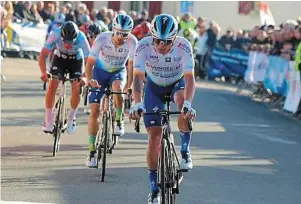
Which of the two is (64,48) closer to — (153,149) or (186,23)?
(153,149)

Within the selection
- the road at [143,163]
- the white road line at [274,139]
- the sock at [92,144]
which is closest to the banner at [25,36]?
the road at [143,163]

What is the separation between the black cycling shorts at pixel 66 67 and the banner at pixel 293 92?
759 centimetres

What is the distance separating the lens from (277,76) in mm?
22797

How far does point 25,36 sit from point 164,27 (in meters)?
24.6

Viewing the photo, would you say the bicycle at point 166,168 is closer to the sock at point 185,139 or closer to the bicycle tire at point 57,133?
the sock at point 185,139

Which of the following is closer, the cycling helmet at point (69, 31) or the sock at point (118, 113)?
the cycling helmet at point (69, 31)

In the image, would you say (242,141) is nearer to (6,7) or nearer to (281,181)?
(281,181)

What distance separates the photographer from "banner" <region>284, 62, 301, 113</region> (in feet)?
66.2

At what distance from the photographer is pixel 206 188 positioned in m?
10.9

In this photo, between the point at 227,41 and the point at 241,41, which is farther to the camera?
the point at 227,41

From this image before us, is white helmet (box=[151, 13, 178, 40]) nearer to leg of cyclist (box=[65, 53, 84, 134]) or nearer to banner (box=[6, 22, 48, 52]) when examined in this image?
leg of cyclist (box=[65, 53, 84, 134])

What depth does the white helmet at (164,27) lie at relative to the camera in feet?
29.0

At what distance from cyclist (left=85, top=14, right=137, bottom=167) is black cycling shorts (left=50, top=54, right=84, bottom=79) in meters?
0.82

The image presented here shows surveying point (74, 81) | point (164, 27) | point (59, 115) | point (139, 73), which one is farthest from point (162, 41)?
point (59, 115)
